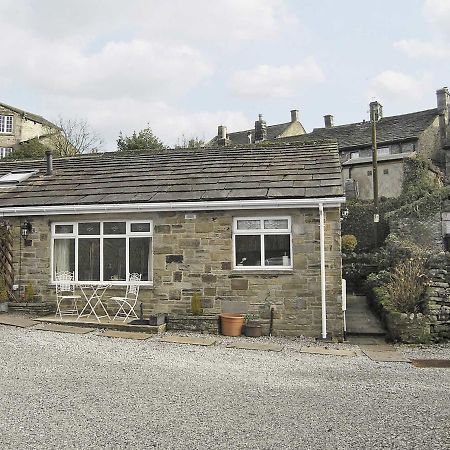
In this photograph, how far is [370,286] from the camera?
614 inches

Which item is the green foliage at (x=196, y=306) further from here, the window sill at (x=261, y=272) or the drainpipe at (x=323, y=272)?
the drainpipe at (x=323, y=272)

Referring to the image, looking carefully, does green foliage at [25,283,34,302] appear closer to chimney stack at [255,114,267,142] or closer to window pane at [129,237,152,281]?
window pane at [129,237,152,281]

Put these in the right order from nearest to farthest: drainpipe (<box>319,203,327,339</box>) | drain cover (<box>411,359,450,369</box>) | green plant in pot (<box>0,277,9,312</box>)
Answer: drain cover (<box>411,359,450,369</box>) < drainpipe (<box>319,203,327,339</box>) < green plant in pot (<box>0,277,9,312</box>)

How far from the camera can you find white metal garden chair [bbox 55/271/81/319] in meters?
12.0

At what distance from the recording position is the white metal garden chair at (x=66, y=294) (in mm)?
12047

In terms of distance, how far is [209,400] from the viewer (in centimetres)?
589

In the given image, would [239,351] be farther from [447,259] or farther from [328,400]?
[447,259]

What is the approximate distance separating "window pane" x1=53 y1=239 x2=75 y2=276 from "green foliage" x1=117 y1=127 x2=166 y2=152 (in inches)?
960

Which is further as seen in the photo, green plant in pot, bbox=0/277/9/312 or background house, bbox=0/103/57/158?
background house, bbox=0/103/57/158

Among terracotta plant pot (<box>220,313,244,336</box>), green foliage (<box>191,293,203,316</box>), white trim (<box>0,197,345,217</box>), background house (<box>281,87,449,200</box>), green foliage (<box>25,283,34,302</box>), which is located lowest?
terracotta plant pot (<box>220,313,244,336</box>)

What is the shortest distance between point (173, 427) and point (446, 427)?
2785mm

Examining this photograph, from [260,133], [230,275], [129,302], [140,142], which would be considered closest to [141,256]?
[129,302]

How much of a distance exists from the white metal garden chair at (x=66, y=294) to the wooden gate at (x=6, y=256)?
1.33 m

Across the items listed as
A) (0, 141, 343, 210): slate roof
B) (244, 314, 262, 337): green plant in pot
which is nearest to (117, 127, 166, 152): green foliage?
(0, 141, 343, 210): slate roof
